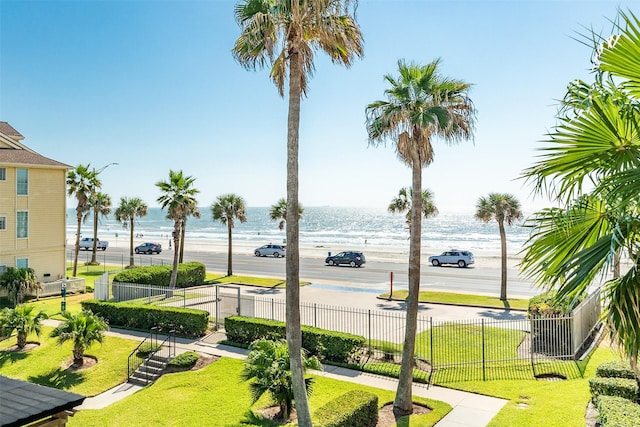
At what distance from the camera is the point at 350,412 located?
36.3 feet

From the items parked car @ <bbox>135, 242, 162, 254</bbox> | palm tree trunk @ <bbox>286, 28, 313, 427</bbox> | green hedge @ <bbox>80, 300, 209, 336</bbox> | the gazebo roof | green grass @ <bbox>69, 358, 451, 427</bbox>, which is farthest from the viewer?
parked car @ <bbox>135, 242, 162, 254</bbox>

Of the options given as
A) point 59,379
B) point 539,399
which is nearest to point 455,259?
point 539,399

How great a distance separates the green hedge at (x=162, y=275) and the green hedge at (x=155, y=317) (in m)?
4.69

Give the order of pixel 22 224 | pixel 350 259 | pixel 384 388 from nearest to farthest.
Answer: pixel 384 388, pixel 22 224, pixel 350 259

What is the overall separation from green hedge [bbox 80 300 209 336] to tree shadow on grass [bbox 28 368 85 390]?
4486mm

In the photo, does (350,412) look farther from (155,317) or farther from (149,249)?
(149,249)

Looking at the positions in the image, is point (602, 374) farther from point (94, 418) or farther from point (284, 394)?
point (94, 418)

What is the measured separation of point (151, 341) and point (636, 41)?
1961 cm

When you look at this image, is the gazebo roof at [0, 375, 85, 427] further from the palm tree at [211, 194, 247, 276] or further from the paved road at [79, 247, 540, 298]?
the palm tree at [211, 194, 247, 276]

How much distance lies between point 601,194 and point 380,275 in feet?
117

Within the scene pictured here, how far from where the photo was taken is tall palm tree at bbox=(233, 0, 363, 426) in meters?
9.89

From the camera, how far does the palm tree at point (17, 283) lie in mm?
27031

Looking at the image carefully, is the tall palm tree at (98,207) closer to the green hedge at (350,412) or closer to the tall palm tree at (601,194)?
the green hedge at (350,412)

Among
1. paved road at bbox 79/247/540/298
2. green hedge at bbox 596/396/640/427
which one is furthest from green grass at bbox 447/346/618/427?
paved road at bbox 79/247/540/298
